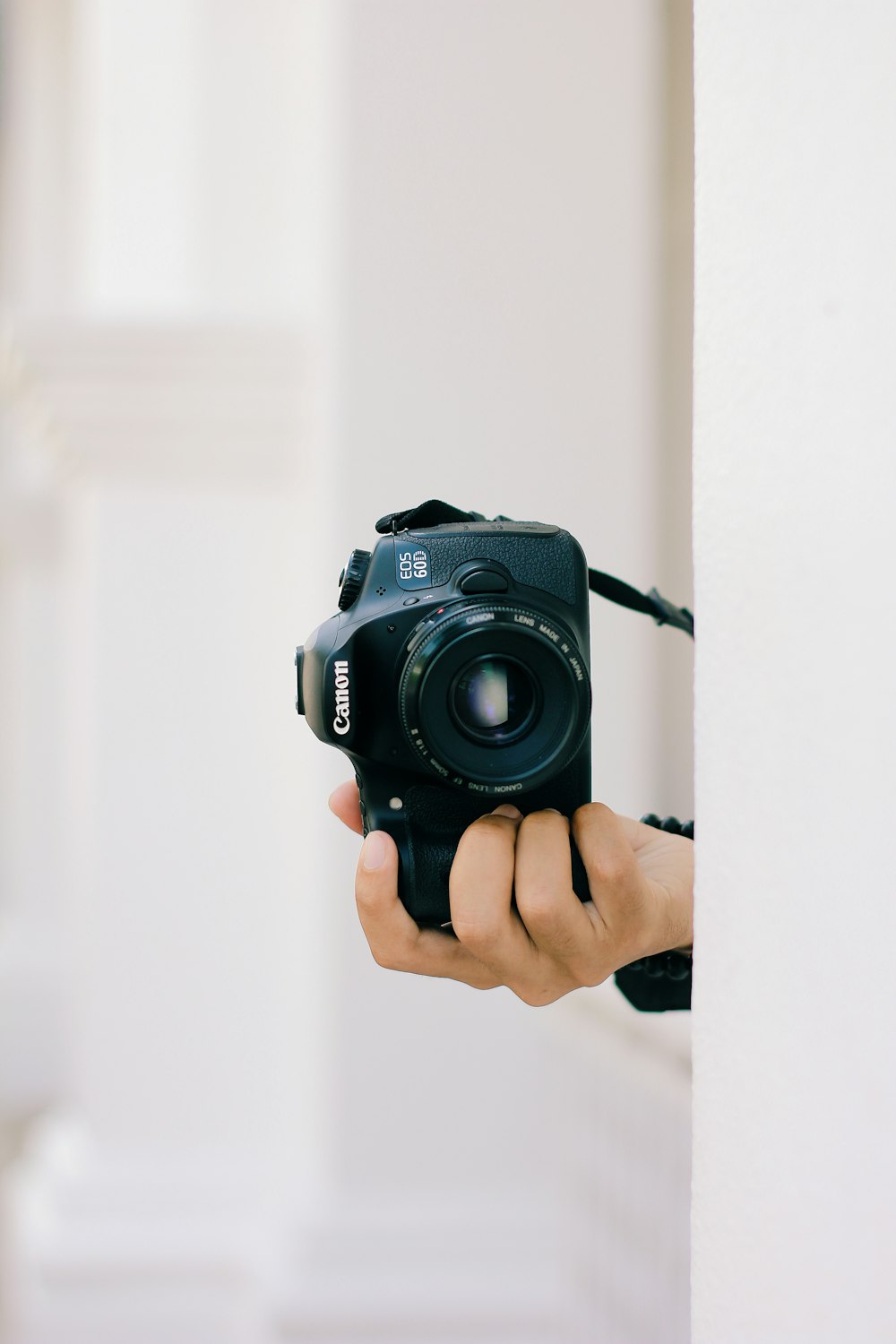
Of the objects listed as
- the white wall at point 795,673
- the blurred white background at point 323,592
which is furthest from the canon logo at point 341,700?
the blurred white background at point 323,592

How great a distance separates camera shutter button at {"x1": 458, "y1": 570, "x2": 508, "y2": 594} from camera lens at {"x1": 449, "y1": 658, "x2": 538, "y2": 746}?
0.07ft

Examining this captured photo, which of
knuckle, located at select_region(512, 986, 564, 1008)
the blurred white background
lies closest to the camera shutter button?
knuckle, located at select_region(512, 986, 564, 1008)

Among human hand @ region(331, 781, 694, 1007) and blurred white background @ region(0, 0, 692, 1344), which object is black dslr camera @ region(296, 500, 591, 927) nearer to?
human hand @ region(331, 781, 694, 1007)

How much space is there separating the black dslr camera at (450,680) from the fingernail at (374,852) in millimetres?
12

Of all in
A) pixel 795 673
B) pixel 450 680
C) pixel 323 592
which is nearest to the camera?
pixel 795 673

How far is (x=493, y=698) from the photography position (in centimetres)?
33

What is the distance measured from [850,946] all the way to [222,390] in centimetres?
81

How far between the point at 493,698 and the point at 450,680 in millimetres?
13

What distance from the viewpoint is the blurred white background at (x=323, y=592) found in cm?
77

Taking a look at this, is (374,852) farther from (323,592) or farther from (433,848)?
(323,592)

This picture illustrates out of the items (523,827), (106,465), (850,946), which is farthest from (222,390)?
(850,946)

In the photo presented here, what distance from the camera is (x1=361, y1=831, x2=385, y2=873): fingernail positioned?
34cm

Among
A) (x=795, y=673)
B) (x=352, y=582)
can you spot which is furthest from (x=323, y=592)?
(x=795, y=673)

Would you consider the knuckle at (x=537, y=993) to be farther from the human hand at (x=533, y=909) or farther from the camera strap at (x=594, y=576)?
the camera strap at (x=594, y=576)
